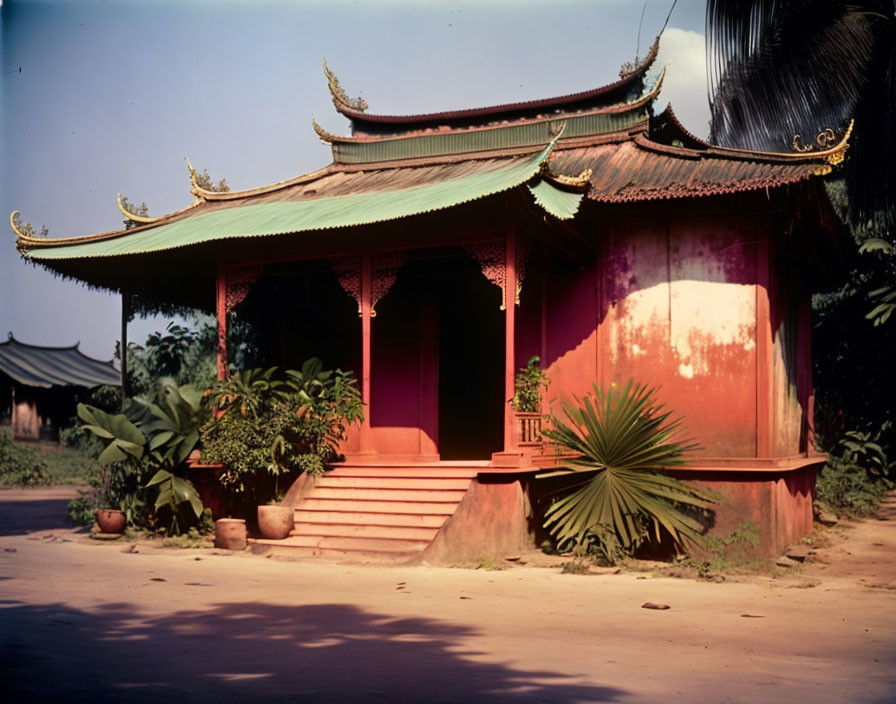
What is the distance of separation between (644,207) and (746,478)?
356 cm

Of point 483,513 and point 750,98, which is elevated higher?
point 750,98

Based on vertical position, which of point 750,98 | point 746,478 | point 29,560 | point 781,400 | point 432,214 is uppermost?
point 750,98

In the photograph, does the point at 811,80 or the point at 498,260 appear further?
the point at 811,80

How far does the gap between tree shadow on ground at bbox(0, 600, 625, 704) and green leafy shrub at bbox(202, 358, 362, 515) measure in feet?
15.7

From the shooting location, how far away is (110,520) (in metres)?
12.6

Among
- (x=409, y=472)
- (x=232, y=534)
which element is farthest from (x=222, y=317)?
(x=409, y=472)

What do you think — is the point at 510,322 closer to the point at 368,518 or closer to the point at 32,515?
the point at 368,518

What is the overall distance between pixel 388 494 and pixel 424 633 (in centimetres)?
517

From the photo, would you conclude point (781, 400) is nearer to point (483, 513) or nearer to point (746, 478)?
point (746, 478)

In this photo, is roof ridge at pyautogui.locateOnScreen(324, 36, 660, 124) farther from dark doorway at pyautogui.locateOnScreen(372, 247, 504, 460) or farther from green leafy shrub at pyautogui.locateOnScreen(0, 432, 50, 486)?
green leafy shrub at pyautogui.locateOnScreen(0, 432, 50, 486)

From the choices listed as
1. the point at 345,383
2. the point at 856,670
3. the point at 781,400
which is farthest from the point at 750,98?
the point at 856,670

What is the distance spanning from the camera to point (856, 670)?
18.8ft

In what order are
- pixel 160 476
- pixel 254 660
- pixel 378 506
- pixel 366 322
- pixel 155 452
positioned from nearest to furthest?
pixel 254 660 → pixel 378 506 → pixel 160 476 → pixel 155 452 → pixel 366 322

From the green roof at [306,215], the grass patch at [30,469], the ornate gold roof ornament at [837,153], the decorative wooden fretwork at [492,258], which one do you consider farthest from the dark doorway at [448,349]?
the grass patch at [30,469]
